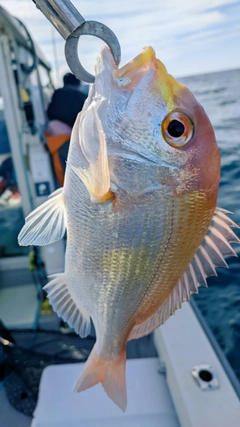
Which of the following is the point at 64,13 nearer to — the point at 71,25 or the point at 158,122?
the point at 71,25

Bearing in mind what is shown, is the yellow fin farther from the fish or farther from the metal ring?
the metal ring

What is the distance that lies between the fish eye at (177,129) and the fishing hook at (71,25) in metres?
0.21

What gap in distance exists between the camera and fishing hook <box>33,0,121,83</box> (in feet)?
2.58

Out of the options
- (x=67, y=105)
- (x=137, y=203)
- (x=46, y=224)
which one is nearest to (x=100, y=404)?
(x=46, y=224)

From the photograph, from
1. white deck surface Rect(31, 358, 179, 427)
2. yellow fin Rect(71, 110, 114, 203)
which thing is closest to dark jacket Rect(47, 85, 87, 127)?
white deck surface Rect(31, 358, 179, 427)

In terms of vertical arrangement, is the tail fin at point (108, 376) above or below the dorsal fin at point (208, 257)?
below

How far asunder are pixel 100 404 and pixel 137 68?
1.57m

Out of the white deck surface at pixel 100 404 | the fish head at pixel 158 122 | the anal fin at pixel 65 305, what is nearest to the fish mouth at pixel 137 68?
the fish head at pixel 158 122

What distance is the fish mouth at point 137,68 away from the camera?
2.97ft

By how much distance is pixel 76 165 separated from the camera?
1.00m

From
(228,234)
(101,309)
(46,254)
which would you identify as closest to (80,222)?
(101,309)

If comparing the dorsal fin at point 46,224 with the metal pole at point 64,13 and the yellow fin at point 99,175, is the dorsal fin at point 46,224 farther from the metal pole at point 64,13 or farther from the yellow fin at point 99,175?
the metal pole at point 64,13

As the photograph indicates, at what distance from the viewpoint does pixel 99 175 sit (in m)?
0.91

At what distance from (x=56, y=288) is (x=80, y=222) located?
0.30 metres
